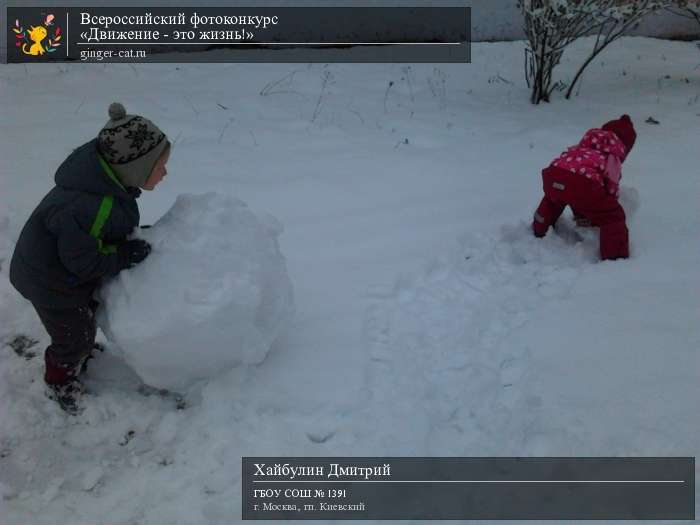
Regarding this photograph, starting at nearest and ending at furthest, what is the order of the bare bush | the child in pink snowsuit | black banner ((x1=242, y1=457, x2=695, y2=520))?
black banner ((x1=242, y1=457, x2=695, y2=520)), the child in pink snowsuit, the bare bush

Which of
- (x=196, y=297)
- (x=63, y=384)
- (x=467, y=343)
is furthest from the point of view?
(x=467, y=343)

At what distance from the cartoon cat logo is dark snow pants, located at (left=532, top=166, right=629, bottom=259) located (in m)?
6.30

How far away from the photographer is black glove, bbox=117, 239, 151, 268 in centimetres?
247

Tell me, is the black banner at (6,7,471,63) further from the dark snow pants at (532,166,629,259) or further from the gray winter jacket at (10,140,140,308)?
the gray winter jacket at (10,140,140,308)

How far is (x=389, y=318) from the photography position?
10.4 feet

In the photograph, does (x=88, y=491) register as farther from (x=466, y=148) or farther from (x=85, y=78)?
(x=85, y=78)

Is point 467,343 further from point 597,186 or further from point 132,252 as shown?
point 132,252

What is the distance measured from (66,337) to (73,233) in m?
0.52

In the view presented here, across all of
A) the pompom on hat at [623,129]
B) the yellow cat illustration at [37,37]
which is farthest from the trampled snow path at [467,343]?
the yellow cat illustration at [37,37]

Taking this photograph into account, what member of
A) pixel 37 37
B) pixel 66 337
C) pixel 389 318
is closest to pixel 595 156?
pixel 389 318

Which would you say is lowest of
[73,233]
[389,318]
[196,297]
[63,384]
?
[63,384]

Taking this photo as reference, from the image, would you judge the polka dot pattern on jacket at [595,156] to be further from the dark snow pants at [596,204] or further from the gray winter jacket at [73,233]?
the gray winter jacket at [73,233]

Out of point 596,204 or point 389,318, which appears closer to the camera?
point 389,318

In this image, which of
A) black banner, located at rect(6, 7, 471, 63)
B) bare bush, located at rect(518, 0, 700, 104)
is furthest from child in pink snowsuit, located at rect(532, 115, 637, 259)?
black banner, located at rect(6, 7, 471, 63)
